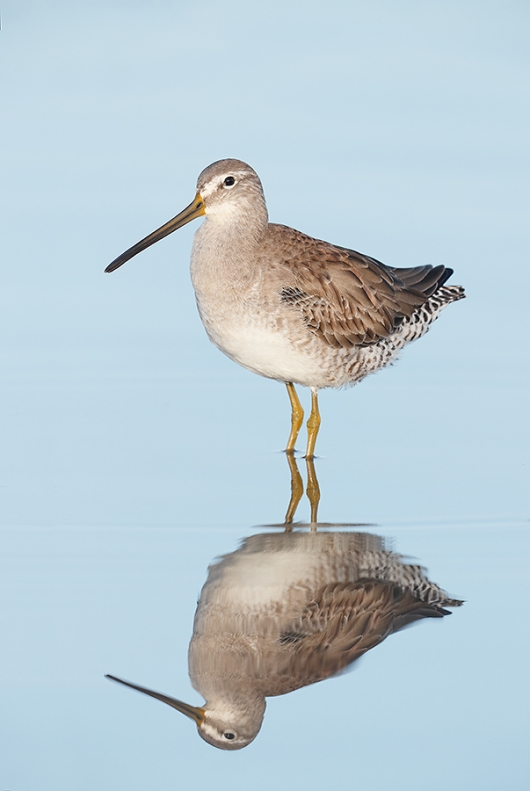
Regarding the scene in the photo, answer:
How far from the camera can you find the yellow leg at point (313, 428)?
7.66 m

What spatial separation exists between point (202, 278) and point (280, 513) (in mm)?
1741

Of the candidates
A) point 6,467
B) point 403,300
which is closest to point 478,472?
point 403,300

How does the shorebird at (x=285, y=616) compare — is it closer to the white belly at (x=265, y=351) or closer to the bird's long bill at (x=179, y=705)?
the bird's long bill at (x=179, y=705)

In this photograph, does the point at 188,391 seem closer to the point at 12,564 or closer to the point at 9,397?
the point at 9,397

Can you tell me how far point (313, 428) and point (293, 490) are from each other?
35.4 inches

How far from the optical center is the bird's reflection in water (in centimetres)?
457

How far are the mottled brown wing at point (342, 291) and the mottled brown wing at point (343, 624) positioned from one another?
2.64 m

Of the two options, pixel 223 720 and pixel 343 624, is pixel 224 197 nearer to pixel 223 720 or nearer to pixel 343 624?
pixel 343 624

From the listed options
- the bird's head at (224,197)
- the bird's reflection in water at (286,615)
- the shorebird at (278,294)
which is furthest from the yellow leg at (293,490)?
the bird's head at (224,197)

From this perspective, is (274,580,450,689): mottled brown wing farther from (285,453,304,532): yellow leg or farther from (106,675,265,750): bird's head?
(285,453,304,532): yellow leg

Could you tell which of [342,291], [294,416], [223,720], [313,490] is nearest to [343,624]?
[223,720]

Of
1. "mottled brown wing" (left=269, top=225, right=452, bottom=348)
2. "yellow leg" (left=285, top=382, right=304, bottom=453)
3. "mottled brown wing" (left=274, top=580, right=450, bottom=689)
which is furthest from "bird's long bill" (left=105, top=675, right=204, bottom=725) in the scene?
"mottled brown wing" (left=269, top=225, right=452, bottom=348)

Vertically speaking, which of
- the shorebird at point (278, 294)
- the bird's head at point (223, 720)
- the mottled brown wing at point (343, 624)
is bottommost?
the bird's head at point (223, 720)

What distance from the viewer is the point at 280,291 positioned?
752 centimetres
